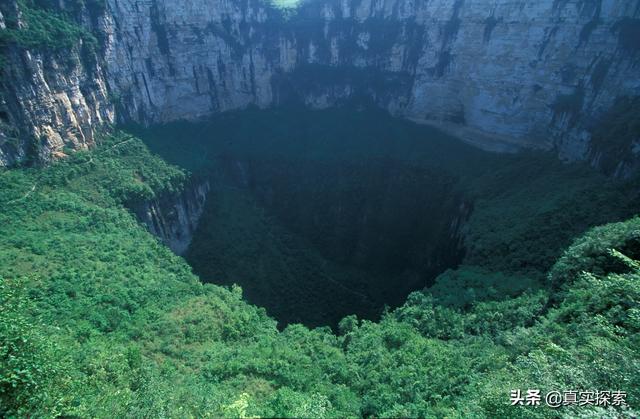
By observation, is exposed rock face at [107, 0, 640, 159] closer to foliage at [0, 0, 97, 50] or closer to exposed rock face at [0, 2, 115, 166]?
exposed rock face at [0, 2, 115, 166]

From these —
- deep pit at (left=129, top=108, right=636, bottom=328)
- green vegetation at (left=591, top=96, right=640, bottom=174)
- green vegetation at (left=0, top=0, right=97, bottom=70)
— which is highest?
green vegetation at (left=0, top=0, right=97, bottom=70)

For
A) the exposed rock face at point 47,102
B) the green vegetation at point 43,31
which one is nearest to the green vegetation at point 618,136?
the exposed rock face at point 47,102

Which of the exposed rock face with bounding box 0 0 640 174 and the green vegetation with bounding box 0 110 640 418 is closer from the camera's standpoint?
the green vegetation with bounding box 0 110 640 418

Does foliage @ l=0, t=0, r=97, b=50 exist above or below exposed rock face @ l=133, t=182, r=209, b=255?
above

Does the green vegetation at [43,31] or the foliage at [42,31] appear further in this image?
the foliage at [42,31]

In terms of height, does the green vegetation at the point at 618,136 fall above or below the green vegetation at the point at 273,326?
above

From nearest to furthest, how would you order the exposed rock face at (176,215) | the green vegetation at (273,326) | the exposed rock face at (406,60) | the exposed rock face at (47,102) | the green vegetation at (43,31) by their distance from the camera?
the green vegetation at (273,326) → the exposed rock face at (47,102) → the green vegetation at (43,31) → the exposed rock face at (176,215) → the exposed rock face at (406,60)

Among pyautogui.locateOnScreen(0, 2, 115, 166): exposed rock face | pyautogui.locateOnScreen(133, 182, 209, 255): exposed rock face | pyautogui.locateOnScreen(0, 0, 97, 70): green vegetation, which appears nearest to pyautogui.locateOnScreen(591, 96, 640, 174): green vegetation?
pyautogui.locateOnScreen(133, 182, 209, 255): exposed rock face

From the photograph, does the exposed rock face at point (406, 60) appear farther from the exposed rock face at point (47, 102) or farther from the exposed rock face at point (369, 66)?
the exposed rock face at point (47, 102)
